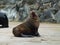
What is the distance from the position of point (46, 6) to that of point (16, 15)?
272 cm

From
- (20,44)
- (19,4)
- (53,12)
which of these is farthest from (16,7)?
(20,44)

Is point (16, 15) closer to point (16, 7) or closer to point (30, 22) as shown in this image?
point (16, 7)

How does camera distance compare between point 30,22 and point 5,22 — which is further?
point 5,22

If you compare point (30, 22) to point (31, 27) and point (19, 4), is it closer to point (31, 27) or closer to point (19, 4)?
point (31, 27)

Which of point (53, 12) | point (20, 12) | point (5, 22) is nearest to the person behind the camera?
point (5, 22)

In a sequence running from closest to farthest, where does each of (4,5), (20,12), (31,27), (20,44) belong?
(20,44) → (31,27) → (20,12) → (4,5)

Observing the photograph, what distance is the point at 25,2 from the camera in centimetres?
2191

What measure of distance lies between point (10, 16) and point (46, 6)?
11.0 feet

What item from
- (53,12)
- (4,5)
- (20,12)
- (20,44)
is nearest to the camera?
(20,44)

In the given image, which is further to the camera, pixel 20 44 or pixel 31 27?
pixel 31 27

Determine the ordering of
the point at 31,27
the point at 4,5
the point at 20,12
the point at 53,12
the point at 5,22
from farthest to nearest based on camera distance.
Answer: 1. the point at 4,5
2. the point at 20,12
3. the point at 53,12
4. the point at 5,22
5. the point at 31,27

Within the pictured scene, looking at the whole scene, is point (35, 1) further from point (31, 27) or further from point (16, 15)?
point (31, 27)

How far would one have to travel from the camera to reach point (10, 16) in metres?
21.5

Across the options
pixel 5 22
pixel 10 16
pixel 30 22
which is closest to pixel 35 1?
pixel 10 16
